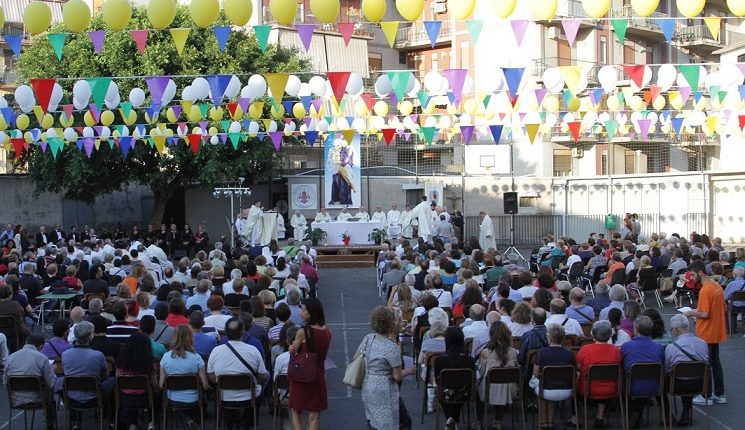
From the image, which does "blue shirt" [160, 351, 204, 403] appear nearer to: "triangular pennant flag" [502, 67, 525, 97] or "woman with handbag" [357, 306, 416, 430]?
"woman with handbag" [357, 306, 416, 430]

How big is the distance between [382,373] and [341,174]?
84.4 feet

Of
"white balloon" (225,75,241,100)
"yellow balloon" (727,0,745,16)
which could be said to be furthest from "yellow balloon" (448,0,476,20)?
"white balloon" (225,75,241,100)

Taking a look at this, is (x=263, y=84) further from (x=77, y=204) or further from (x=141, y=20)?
(x=77, y=204)

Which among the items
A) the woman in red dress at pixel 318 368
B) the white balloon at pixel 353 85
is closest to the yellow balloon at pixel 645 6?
Result: the woman in red dress at pixel 318 368

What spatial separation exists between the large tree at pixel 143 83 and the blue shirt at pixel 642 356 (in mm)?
21653

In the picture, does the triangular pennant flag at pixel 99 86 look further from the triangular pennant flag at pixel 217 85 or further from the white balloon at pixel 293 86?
the white balloon at pixel 293 86

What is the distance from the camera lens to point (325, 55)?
133ft

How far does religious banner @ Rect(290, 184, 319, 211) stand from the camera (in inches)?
1345

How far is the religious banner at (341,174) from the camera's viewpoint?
3316 cm

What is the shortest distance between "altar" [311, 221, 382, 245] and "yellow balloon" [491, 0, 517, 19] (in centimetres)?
1675

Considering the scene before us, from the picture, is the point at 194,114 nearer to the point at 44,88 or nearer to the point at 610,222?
the point at 44,88

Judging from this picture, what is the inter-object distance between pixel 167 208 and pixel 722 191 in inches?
847

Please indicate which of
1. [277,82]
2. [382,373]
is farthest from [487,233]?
[382,373]

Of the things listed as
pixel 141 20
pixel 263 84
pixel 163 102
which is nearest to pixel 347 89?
pixel 263 84
